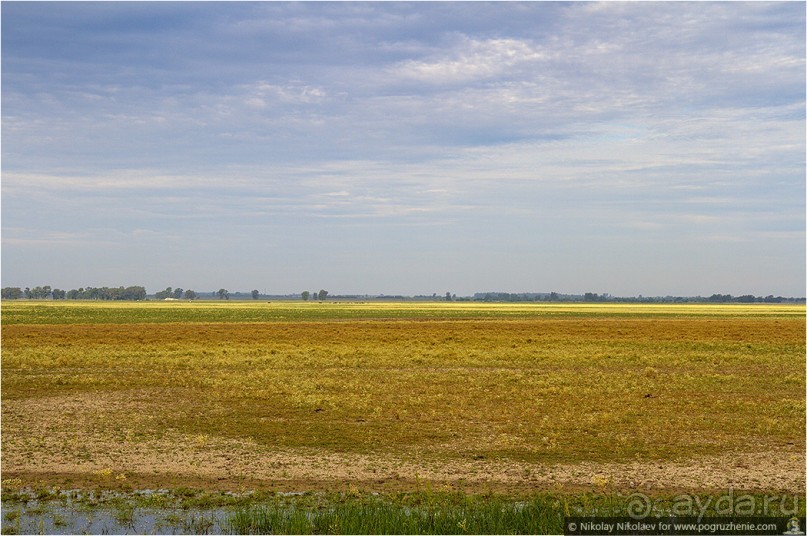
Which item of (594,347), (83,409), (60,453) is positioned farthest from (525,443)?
(594,347)

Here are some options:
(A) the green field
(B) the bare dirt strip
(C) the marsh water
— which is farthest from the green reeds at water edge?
(B) the bare dirt strip

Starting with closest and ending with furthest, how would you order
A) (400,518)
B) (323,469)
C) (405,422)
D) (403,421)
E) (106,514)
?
(400,518), (106,514), (323,469), (405,422), (403,421)

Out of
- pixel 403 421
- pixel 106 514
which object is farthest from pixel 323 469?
pixel 403 421

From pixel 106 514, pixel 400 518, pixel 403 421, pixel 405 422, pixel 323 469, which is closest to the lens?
pixel 400 518

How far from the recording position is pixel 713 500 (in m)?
11.9

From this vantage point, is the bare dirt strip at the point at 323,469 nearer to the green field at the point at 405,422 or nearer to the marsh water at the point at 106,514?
the green field at the point at 405,422

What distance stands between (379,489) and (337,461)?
7.82ft

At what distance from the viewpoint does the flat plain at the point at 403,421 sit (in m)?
13.7

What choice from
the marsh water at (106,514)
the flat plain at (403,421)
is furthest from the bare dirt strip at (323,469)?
the marsh water at (106,514)

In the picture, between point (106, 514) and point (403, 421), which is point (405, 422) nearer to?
point (403, 421)

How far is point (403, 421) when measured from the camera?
19.5 metres

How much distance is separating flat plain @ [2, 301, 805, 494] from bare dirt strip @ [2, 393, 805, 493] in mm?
55

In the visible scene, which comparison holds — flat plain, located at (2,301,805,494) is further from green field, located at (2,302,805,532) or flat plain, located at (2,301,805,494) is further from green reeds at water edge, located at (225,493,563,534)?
green reeds at water edge, located at (225,493,563,534)

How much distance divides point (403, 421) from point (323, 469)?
5520mm
